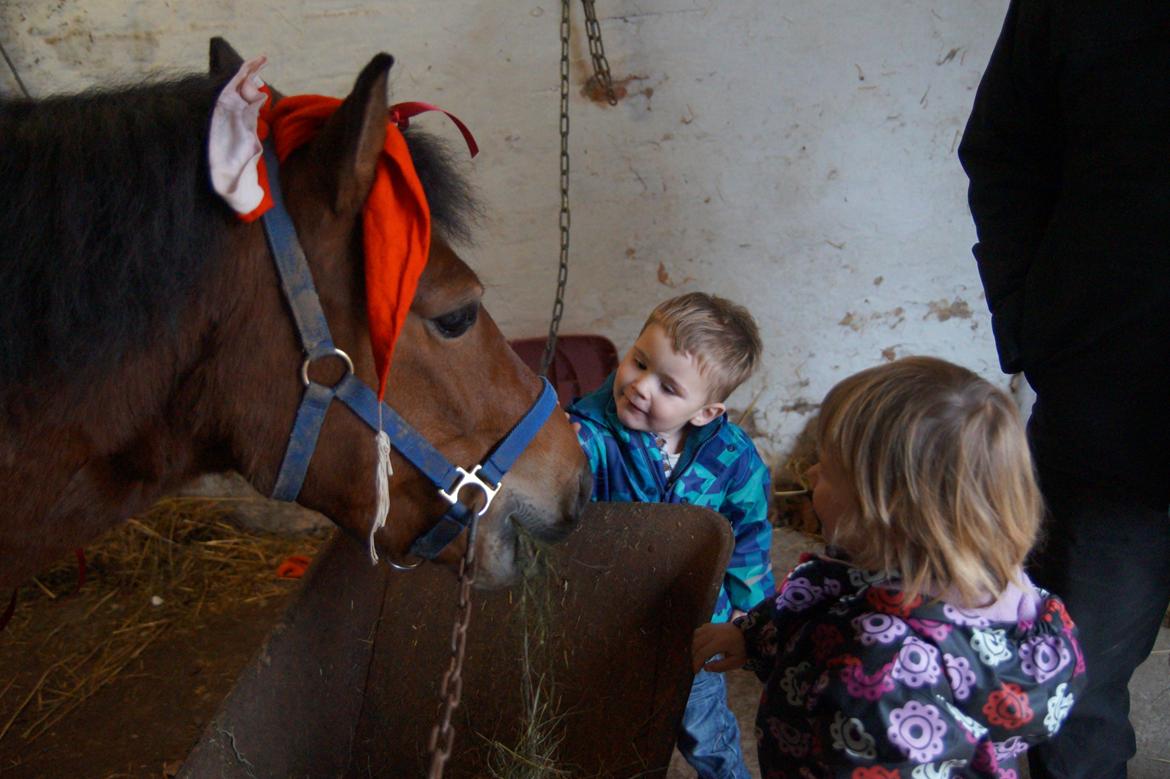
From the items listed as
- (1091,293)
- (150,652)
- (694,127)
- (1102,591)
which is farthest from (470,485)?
(150,652)

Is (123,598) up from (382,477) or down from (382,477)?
down

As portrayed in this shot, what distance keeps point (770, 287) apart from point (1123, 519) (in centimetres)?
162

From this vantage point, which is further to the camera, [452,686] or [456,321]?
[456,321]

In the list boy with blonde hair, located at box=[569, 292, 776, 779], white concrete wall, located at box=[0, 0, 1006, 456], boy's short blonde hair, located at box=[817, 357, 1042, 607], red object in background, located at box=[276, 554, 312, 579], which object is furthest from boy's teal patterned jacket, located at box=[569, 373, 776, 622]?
red object in background, located at box=[276, 554, 312, 579]

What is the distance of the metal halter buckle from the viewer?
1.37 meters


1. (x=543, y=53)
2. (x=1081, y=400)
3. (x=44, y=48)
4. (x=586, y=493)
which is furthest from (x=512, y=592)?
(x=44, y=48)

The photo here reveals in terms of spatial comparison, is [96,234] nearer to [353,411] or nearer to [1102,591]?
[353,411]

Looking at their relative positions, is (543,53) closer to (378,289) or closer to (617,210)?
(617,210)

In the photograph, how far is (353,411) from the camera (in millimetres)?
1261

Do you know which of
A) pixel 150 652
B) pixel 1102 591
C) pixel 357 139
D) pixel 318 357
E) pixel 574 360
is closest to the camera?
pixel 357 139

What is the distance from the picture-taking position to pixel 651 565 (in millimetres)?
1846

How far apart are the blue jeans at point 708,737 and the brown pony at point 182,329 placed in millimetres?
680

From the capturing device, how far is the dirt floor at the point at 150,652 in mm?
2326

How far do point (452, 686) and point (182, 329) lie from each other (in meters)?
0.61
